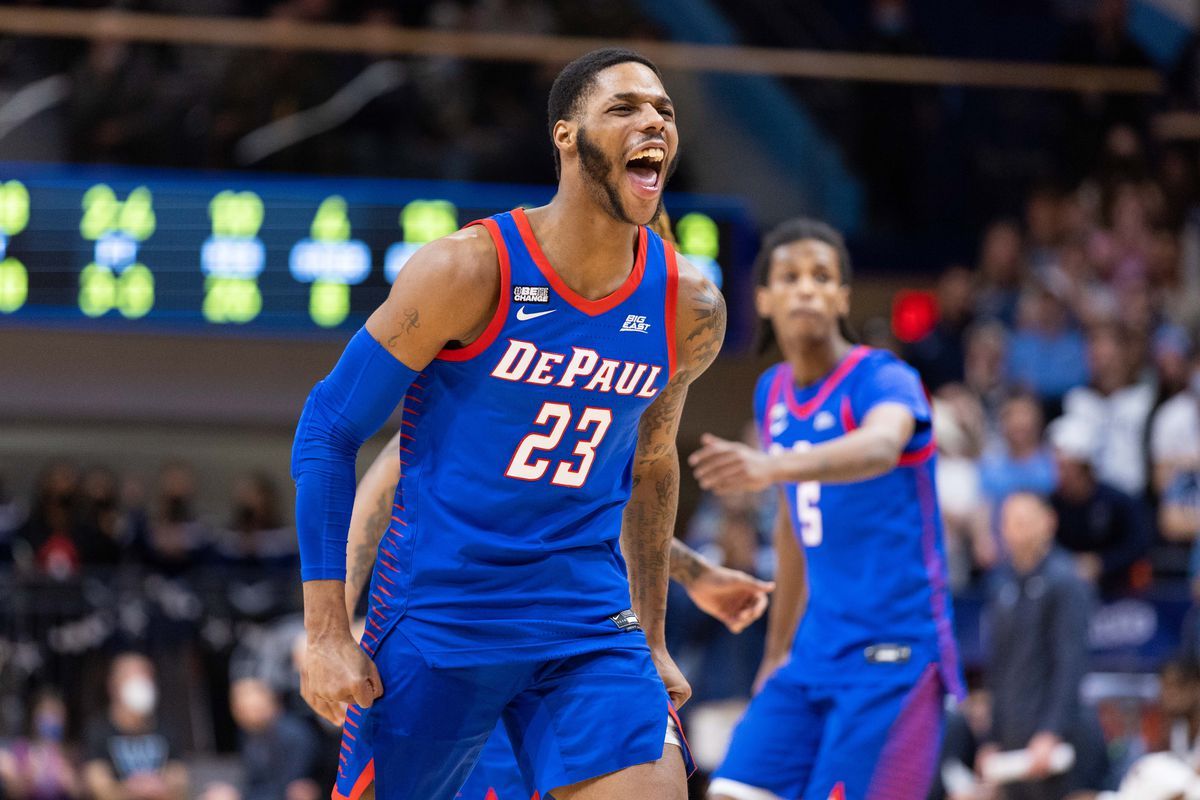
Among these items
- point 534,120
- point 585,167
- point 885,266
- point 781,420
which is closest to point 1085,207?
point 885,266

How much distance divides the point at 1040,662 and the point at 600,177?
538cm

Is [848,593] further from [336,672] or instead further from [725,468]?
[336,672]

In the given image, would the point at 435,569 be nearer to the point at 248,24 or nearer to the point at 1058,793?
the point at 1058,793

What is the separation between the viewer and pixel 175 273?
11320mm

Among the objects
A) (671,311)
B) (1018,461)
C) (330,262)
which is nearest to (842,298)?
(671,311)

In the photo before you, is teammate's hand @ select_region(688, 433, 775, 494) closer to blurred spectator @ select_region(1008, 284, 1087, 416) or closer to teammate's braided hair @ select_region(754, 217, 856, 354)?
teammate's braided hair @ select_region(754, 217, 856, 354)

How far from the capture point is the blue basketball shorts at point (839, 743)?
217 inches

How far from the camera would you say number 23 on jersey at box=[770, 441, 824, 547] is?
19.0ft

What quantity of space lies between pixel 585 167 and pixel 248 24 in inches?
384

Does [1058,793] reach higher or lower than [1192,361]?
lower

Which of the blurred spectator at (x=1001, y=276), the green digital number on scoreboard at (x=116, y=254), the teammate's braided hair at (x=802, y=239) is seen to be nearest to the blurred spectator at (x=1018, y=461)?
the blurred spectator at (x=1001, y=276)

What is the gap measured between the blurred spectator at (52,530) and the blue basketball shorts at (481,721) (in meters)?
8.41

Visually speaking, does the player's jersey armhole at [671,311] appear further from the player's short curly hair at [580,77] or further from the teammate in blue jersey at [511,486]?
the player's short curly hair at [580,77]

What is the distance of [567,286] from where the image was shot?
4.01 meters
